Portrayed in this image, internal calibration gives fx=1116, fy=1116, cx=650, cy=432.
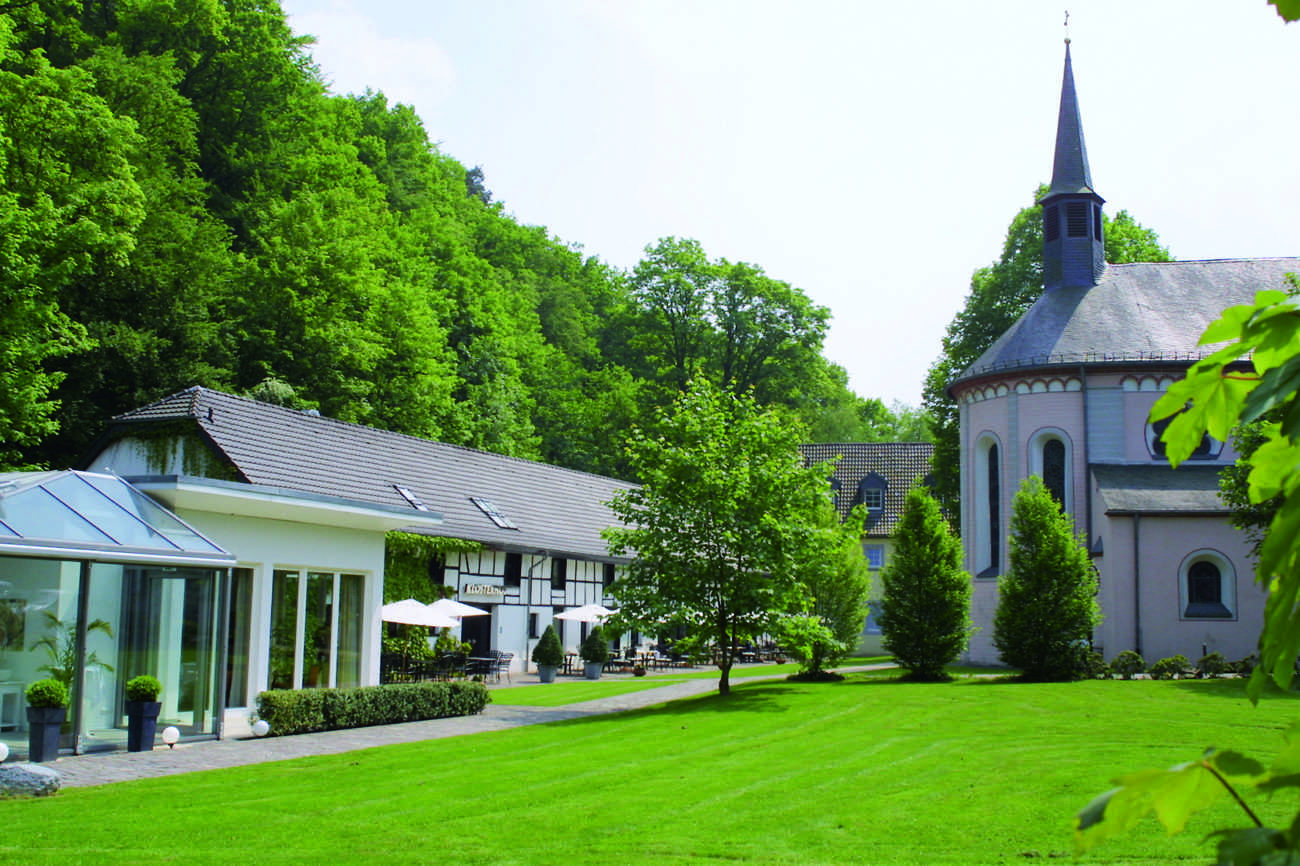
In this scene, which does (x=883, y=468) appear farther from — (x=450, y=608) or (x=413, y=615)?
(x=413, y=615)

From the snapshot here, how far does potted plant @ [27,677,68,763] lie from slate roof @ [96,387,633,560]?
6658mm

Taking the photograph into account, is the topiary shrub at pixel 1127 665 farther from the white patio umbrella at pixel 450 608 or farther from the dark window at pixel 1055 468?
the white patio umbrella at pixel 450 608

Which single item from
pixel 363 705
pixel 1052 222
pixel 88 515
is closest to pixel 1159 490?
pixel 1052 222

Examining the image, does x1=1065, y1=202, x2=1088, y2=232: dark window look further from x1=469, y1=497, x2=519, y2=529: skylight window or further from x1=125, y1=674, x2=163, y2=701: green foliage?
x1=125, y1=674, x2=163, y2=701: green foliage

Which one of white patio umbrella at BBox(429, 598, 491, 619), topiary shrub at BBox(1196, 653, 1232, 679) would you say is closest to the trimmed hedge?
white patio umbrella at BBox(429, 598, 491, 619)

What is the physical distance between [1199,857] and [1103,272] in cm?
3377

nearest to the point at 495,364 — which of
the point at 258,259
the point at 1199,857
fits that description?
the point at 258,259

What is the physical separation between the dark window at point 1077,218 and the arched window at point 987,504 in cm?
798

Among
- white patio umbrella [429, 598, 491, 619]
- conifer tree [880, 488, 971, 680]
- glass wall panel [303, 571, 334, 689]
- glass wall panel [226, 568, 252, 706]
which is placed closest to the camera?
glass wall panel [226, 568, 252, 706]

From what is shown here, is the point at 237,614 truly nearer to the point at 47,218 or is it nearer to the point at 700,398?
the point at 700,398

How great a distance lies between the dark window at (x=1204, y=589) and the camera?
3169cm

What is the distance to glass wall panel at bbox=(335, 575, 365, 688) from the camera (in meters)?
21.4

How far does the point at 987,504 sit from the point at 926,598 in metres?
11.2

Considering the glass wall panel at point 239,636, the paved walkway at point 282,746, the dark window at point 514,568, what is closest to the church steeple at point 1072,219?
the dark window at point 514,568
